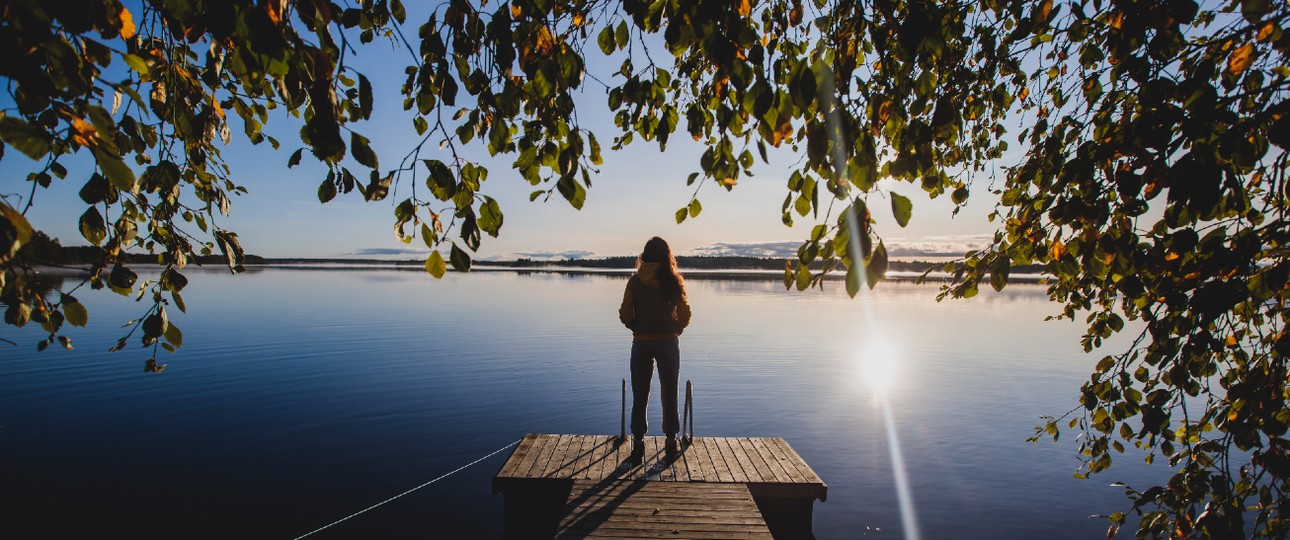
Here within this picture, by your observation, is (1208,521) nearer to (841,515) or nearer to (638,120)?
(638,120)

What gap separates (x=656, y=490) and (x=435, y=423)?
34.1 ft

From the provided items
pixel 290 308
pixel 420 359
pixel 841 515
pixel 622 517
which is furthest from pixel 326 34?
pixel 290 308

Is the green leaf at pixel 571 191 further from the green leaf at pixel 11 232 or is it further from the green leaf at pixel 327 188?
the green leaf at pixel 11 232

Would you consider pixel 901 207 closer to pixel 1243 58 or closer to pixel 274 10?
pixel 274 10

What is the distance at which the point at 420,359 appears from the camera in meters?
24.3

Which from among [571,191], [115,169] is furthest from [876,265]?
[115,169]

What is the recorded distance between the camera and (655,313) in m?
8.09

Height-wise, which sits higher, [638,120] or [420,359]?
[638,120]

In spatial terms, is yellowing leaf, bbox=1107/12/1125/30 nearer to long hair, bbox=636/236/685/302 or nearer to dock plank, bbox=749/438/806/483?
long hair, bbox=636/236/685/302

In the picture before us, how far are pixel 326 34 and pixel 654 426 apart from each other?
566 inches

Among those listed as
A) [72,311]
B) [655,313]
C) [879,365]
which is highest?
[72,311]

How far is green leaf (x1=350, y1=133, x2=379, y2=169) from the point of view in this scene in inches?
73.6

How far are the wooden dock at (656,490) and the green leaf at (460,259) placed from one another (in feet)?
16.4

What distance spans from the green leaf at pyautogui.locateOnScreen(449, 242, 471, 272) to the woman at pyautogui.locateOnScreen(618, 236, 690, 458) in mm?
5670
